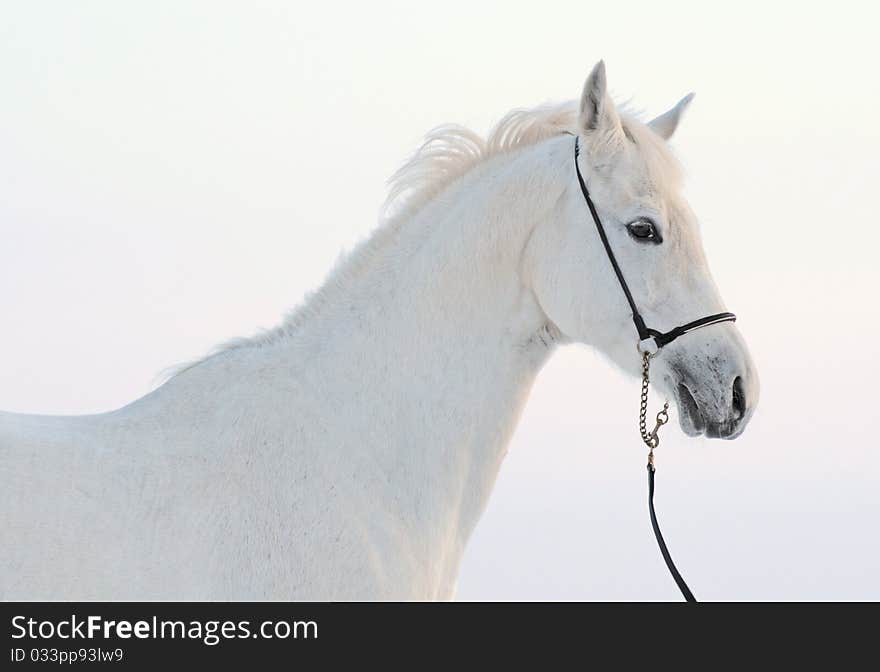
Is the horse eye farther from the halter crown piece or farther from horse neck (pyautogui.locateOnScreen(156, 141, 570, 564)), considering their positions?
horse neck (pyautogui.locateOnScreen(156, 141, 570, 564))

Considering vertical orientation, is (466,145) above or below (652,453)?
above

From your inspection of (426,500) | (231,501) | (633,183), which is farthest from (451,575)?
(633,183)

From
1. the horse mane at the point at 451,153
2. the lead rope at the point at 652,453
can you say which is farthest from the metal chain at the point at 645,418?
the horse mane at the point at 451,153

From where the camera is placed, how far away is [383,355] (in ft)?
15.0

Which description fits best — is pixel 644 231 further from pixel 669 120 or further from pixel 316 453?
pixel 316 453

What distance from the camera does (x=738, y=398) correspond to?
4484 millimetres

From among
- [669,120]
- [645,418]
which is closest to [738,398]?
[645,418]

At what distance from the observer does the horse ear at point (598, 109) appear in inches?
181

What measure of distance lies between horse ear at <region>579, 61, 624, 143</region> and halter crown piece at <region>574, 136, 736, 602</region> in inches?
4.7

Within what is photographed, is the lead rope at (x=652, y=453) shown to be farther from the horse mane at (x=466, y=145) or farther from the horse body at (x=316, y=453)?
the horse mane at (x=466, y=145)

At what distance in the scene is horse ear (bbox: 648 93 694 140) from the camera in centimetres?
535

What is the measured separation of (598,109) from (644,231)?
53cm

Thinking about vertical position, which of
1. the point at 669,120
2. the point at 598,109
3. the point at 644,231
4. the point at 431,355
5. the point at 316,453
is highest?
the point at 669,120

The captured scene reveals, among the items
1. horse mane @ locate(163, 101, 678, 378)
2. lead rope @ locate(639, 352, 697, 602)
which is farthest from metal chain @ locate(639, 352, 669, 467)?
horse mane @ locate(163, 101, 678, 378)
